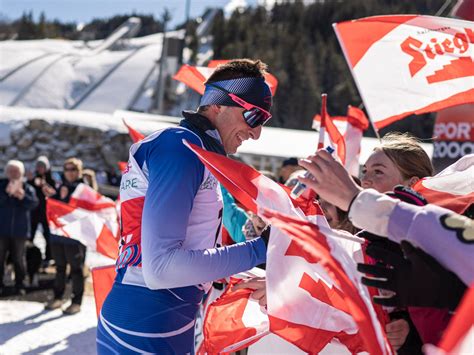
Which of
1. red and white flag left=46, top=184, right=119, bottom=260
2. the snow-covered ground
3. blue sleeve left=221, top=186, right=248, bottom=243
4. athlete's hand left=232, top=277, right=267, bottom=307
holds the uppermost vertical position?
athlete's hand left=232, top=277, right=267, bottom=307

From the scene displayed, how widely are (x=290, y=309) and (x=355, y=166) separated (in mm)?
3659

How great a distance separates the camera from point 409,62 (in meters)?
3.64

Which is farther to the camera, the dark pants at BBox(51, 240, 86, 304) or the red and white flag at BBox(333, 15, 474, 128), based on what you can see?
the dark pants at BBox(51, 240, 86, 304)

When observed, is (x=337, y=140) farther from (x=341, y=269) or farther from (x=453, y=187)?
(x=341, y=269)

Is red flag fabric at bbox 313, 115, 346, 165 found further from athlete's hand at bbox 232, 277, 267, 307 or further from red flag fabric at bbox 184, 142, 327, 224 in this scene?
red flag fabric at bbox 184, 142, 327, 224

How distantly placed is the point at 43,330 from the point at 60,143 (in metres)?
13.4

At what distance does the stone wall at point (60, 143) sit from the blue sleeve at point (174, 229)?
16630 mm

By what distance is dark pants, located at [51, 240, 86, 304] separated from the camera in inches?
269

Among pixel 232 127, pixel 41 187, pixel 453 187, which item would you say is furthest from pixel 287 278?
pixel 41 187

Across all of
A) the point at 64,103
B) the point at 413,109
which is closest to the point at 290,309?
the point at 413,109

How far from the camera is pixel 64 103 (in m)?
40.0

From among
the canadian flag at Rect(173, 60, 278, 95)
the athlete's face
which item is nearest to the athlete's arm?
the athlete's face

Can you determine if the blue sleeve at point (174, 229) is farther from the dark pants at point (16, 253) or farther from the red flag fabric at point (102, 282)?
the dark pants at point (16, 253)

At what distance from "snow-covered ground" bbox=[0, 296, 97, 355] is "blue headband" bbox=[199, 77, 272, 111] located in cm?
389
